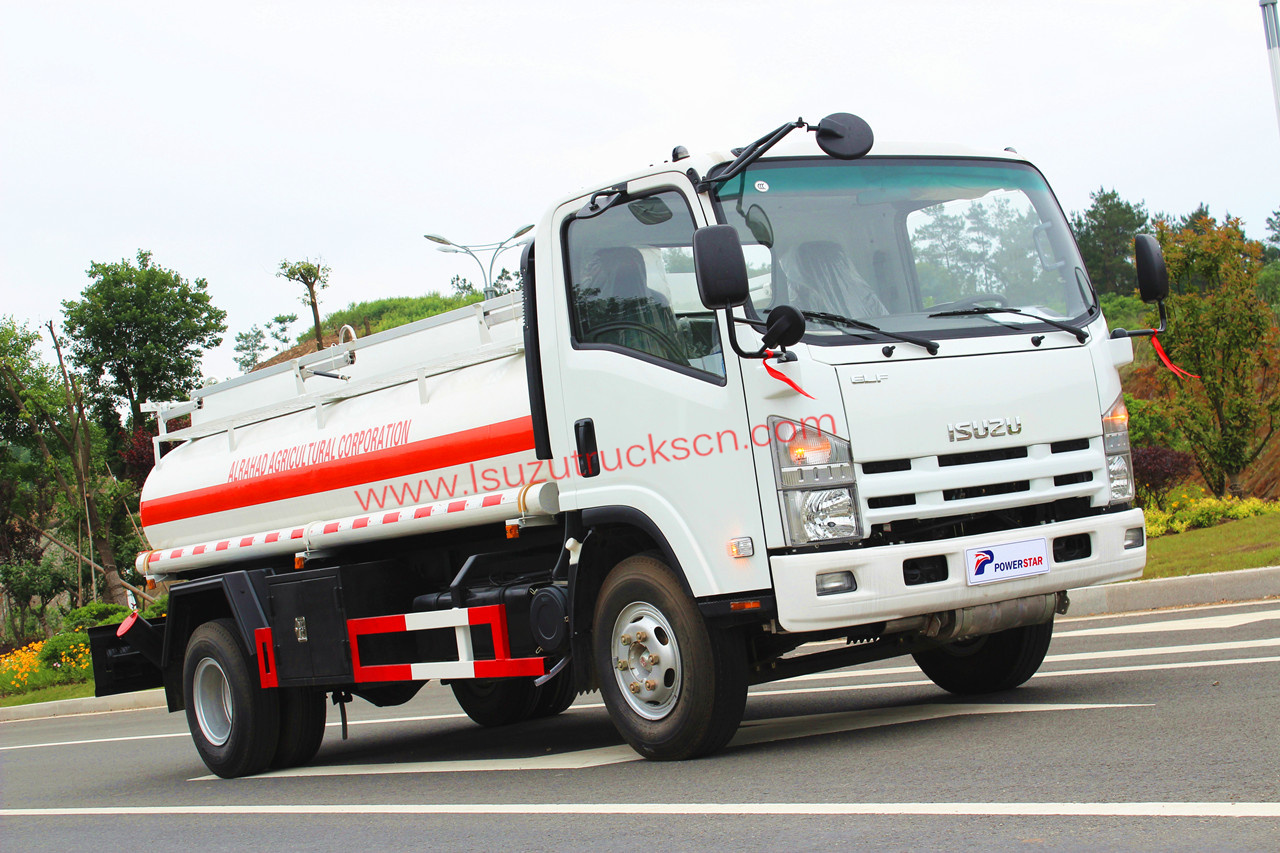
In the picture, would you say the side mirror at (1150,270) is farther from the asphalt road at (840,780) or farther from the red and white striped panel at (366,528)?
the red and white striped panel at (366,528)

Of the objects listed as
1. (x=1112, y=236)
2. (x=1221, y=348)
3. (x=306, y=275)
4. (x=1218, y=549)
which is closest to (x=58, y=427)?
(x=306, y=275)

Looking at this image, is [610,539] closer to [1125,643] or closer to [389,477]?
[389,477]

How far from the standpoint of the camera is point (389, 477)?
27.6 feet

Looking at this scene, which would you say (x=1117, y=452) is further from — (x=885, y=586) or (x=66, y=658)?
(x=66, y=658)

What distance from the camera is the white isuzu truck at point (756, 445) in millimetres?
6012

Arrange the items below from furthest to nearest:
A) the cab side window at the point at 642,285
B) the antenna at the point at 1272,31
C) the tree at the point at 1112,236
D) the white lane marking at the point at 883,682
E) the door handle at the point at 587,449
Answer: the tree at the point at 1112,236, the antenna at the point at 1272,31, the white lane marking at the point at 883,682, the door handle at the point at 587,449, the cab side window at the point at 642,285

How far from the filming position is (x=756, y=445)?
6051mm

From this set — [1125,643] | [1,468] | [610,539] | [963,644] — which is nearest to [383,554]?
[610,539]

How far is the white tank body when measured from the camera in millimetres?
7773

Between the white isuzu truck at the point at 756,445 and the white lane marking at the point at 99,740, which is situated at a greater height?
the white isuzu truck at the point at 756,445

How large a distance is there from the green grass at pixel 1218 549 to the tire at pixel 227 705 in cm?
835

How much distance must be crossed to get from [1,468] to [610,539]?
44.1m

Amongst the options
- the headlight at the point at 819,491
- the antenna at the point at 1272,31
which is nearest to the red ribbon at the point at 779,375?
the headlight at the point at 819,491

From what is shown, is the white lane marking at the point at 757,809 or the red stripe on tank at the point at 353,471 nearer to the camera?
the white lane marking at the point at 757,809
